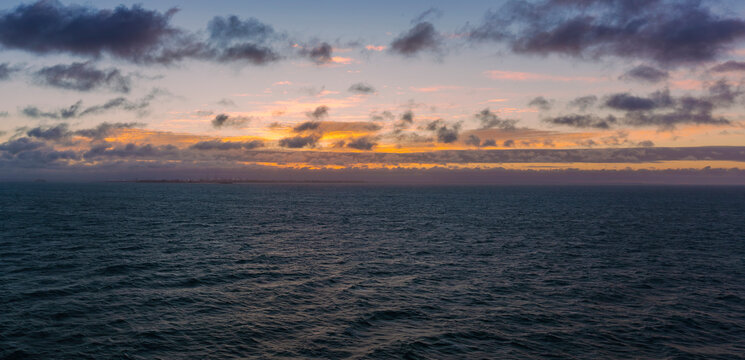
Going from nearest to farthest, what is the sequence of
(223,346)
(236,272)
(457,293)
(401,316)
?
1. (223,346)
2. (401,316)
3. (457,293)
4. (236,272)

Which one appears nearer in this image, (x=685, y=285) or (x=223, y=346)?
(x=223, y=346)

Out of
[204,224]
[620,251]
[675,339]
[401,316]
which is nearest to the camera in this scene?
[675,339]

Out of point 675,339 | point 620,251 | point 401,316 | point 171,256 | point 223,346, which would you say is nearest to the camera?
point 223,346

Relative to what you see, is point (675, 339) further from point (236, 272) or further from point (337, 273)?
point (236, 272)

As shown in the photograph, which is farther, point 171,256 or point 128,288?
point 171,256

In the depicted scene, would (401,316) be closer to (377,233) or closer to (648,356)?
(648,356)

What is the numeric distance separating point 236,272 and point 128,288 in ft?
31.9

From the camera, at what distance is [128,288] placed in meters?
35.6

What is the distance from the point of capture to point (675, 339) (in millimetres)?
25594

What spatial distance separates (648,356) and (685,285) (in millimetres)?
20557

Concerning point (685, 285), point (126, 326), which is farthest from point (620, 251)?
point (126, 326)

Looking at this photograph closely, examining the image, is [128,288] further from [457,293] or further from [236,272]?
[457,293]

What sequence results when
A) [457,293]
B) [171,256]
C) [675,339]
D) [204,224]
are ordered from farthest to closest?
[204,224] → [171,256] → [457,293] → [675,339]

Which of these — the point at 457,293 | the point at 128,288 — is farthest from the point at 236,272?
the point at 457,293
